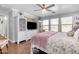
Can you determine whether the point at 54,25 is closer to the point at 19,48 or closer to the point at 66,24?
the point at 66,24

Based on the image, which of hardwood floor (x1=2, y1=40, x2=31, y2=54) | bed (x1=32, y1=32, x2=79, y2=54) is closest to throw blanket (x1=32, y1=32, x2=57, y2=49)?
bed (x1=32, y1=32, x2=79, y2=54)

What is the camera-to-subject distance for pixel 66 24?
154cm

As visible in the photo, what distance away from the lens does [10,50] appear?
152cm

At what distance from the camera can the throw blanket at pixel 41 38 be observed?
5.08ft

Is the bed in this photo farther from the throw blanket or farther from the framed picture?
the framed picture

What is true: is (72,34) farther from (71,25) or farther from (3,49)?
(3,49)

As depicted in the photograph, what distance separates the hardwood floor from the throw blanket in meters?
0.11

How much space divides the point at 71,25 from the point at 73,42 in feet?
0.94

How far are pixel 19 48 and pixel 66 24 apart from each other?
88 cm

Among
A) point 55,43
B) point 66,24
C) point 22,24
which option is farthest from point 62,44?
point 22,24

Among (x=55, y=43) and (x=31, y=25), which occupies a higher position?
(x=31, y=25)

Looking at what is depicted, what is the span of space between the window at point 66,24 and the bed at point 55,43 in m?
0.09

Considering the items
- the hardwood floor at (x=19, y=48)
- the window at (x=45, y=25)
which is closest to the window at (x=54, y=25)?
the window at (x=45, y=25)

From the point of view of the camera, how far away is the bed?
1.42 meters
